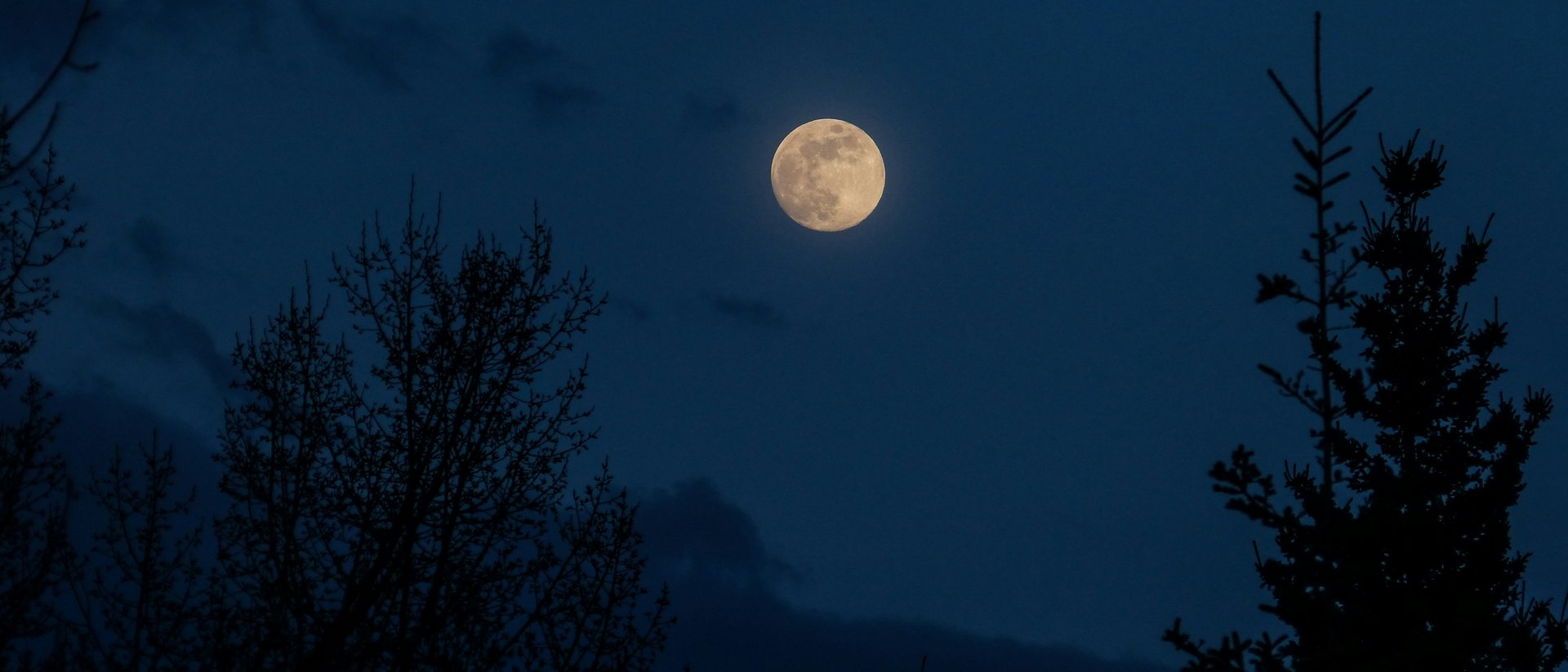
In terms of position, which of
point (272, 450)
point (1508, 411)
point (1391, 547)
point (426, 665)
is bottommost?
point (426, 665)

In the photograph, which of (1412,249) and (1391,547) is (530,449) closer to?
(1391,547)

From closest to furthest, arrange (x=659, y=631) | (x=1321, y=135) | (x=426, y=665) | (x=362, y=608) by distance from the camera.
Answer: (x=1321, y=135)
(x=362, y=608)
(x=426, y=665)
(x=659, y=631)

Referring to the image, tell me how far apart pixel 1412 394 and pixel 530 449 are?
1732 cm

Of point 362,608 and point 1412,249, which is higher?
point 1412,249

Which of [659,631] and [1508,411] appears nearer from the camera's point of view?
[659,631]

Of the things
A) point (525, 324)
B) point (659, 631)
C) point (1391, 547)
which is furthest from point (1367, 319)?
point (525, 324)

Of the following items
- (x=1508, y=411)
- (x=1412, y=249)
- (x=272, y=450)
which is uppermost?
(x=1412, y=249)

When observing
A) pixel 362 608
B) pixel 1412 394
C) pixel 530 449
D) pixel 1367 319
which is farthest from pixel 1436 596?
pixel 362 608

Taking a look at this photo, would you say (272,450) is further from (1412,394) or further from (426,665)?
(1412,394)

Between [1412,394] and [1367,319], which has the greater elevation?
[1367,319]

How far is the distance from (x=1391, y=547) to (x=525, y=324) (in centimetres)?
910

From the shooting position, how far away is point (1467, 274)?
19.4 meters

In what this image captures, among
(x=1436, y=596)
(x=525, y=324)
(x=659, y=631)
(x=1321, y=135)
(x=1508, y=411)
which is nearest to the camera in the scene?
(x=1321, y=135)

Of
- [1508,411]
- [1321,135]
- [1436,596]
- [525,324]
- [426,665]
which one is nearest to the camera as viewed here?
[1321,135]
